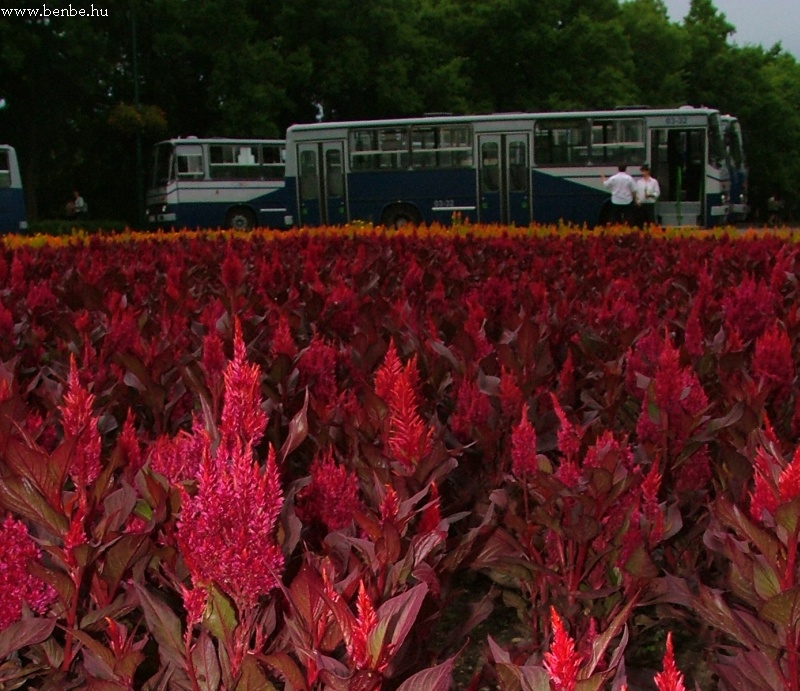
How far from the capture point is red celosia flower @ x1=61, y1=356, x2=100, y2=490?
1655mm

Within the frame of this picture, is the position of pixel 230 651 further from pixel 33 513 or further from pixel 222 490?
pixel 33 513

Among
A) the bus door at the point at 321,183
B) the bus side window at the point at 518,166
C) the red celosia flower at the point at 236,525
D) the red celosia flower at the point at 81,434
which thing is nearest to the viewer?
the red celosia flower at the point at 236,525

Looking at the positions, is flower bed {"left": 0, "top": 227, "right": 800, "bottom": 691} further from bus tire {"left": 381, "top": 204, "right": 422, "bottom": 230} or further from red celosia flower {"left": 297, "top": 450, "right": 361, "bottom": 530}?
bus tire {"left": 381, "top": 204, "right": 422, "bottom": 230}

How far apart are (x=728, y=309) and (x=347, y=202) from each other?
21.8 meters

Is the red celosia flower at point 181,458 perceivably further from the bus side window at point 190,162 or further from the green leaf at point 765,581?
the bus side window at point 190,162

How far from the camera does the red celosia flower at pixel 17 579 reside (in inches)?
62.1

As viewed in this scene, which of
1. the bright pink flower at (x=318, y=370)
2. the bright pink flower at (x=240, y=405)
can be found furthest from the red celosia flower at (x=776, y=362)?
the bright pink flower at (x=240, y=405)

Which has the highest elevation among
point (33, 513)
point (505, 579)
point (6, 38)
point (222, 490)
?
point (6, 38)

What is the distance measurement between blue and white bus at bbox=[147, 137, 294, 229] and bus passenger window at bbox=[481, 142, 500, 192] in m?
6.25

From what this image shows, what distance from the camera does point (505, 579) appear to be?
2.45 metres

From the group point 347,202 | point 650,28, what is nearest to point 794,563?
point 347,202

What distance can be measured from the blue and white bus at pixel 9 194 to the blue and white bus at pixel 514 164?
796cm

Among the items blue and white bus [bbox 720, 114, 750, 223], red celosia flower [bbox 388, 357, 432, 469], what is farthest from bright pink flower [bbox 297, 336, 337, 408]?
blue and white bus [bbox 720, 114, 750, 223]

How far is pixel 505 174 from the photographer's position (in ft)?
79.2
